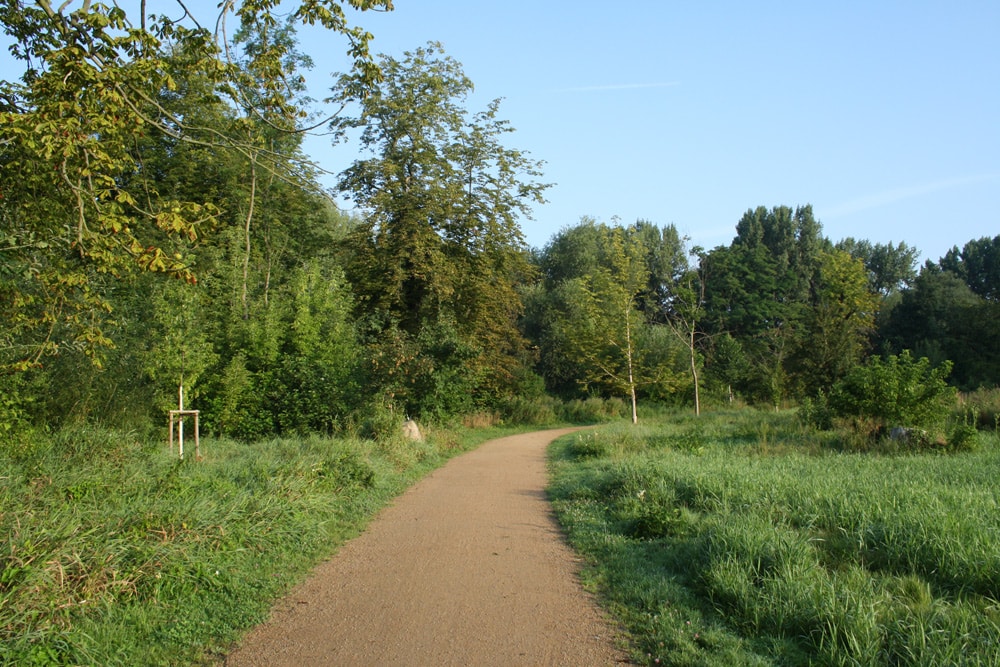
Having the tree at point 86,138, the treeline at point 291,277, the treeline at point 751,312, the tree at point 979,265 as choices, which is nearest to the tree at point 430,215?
the treeline at point 291,277

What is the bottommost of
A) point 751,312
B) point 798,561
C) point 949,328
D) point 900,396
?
point 798,561

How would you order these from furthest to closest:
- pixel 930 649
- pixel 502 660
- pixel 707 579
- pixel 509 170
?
pixel 509 170 → pixel 707 579 → pixel 502 660 → pixel 930 649

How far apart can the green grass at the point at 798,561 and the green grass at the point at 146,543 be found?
315 centimetres

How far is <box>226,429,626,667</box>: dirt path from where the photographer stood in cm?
465

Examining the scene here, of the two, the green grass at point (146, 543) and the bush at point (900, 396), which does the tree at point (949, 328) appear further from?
the green grass at point (146, 543)

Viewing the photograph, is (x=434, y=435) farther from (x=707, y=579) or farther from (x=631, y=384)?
(x=631, y=384)

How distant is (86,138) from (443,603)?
523cm

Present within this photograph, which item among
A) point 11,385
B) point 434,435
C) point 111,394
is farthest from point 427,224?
point 11,385

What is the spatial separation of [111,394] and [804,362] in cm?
3193

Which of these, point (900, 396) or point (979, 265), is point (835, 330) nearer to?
point (900, 396)

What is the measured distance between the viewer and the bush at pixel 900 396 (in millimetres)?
15836

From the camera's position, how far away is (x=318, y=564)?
7.04 meters

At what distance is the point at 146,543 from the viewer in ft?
19.2

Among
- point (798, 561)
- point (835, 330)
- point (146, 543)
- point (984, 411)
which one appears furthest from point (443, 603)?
point (835, 330)
